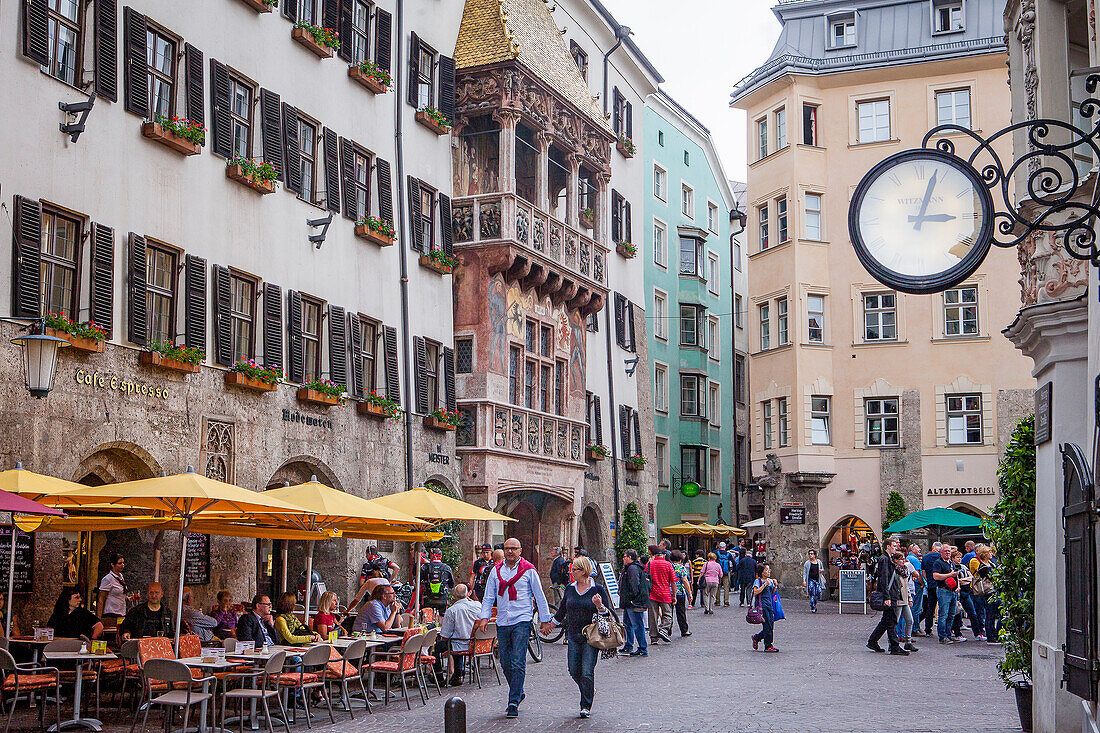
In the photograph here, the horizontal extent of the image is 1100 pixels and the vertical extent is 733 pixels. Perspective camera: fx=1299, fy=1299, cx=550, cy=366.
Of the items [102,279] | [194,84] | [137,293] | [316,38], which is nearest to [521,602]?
[102,279]

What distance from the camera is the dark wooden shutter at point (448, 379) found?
97.1 ft

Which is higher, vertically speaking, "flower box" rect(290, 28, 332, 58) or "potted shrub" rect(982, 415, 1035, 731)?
"flower box" rect(290, 28, 332, 58)

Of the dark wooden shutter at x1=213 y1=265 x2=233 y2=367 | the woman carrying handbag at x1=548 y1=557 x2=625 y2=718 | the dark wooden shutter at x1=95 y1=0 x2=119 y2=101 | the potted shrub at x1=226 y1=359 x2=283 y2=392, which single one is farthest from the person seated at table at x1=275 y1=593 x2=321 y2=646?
the dark wooden shutter at x1=95 y1=0 x2=119 y2=101

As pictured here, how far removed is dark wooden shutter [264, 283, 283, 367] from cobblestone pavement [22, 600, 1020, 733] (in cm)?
713

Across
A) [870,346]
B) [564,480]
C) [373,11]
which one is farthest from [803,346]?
[373,11]

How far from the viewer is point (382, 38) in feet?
91.5

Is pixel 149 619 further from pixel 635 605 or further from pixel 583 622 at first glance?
pixel 635 605

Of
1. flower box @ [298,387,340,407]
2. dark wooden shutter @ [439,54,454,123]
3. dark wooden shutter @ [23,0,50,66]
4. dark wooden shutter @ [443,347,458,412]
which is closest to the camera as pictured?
dark wooden shutter @ [23,0,50,66]

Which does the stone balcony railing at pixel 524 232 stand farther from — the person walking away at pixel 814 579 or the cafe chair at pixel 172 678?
the cafe chair at pixel 172 678

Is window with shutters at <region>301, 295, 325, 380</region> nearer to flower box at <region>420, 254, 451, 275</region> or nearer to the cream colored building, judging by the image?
flower box at <region>420, 254, 451, 275</region>

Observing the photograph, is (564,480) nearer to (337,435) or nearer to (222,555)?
(337,435)

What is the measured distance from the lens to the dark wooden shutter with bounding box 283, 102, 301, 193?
24.1m

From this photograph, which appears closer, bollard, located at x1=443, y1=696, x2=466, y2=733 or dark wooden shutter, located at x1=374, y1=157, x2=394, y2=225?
bollard, located at x1=443, y1=696, x2=466, y2=733

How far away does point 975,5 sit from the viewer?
138 feet
